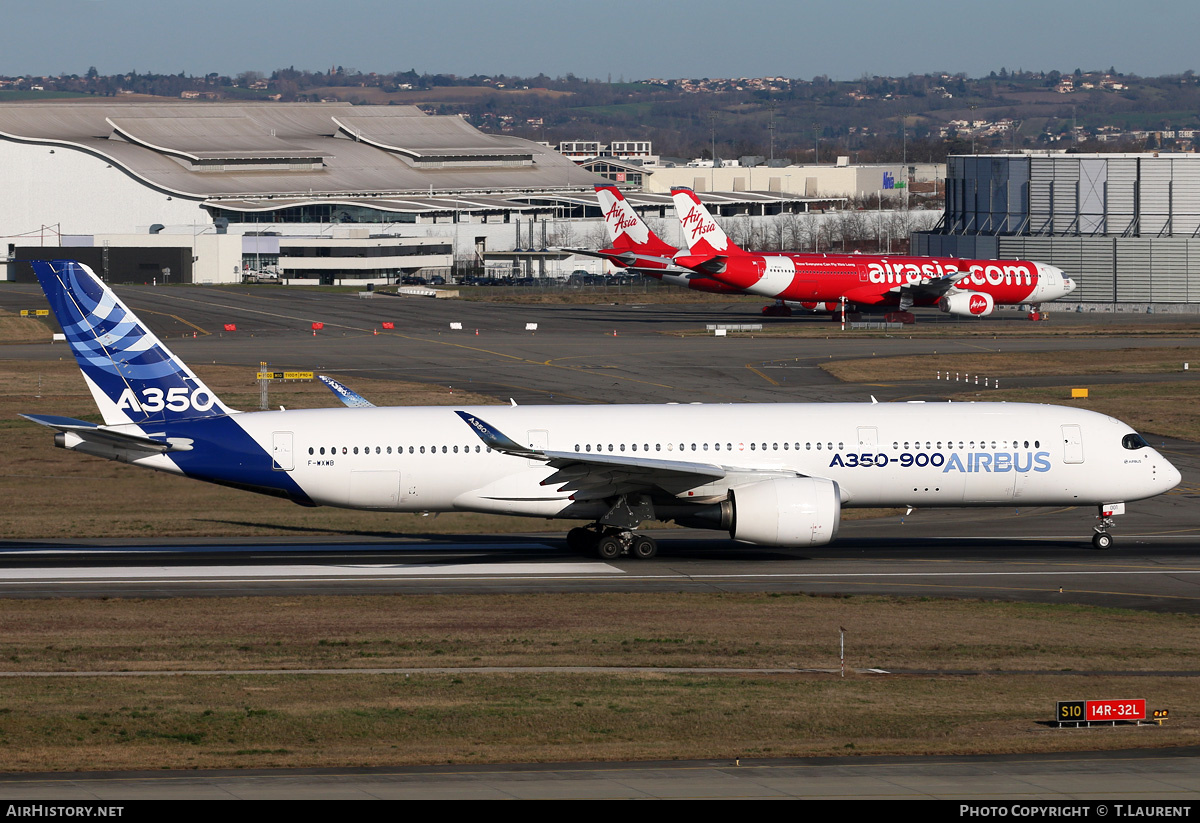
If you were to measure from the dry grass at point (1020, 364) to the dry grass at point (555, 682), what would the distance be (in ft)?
168

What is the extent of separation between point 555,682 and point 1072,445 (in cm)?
2046

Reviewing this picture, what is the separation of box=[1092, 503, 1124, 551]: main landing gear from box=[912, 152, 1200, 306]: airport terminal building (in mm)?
95549

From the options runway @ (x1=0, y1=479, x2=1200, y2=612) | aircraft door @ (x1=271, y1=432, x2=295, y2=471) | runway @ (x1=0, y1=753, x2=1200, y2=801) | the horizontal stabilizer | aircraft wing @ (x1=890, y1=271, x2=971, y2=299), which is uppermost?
the horizontal stabilizer

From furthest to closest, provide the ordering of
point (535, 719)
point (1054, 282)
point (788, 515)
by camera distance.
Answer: point (1054, 282) → point (788, 515) → point (535, 719)

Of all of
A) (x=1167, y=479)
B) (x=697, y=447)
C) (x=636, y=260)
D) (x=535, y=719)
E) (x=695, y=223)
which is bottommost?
(x=535, y=719)

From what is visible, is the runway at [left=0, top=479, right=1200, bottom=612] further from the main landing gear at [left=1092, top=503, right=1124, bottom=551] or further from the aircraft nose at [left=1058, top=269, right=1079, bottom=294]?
→ the aircraft nose at [left=1058, top=269, right=1079, bottom=294]

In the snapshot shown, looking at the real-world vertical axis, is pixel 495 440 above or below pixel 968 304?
below

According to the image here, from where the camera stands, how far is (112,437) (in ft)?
131

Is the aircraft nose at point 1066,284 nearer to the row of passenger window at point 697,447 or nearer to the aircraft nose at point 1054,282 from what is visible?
the aircraft nose at point 1054,282

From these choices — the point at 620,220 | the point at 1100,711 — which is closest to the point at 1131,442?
the point at 1100,711

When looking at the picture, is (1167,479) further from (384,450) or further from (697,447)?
(384,450)

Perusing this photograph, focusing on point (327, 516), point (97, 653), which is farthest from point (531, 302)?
point (97, 653)

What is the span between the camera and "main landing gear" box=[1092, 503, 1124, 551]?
1683 inches

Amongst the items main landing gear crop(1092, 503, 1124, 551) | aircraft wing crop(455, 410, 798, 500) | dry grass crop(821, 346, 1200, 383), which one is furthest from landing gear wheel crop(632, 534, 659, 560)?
dry grass crop(821, 346, 1200, 383)
